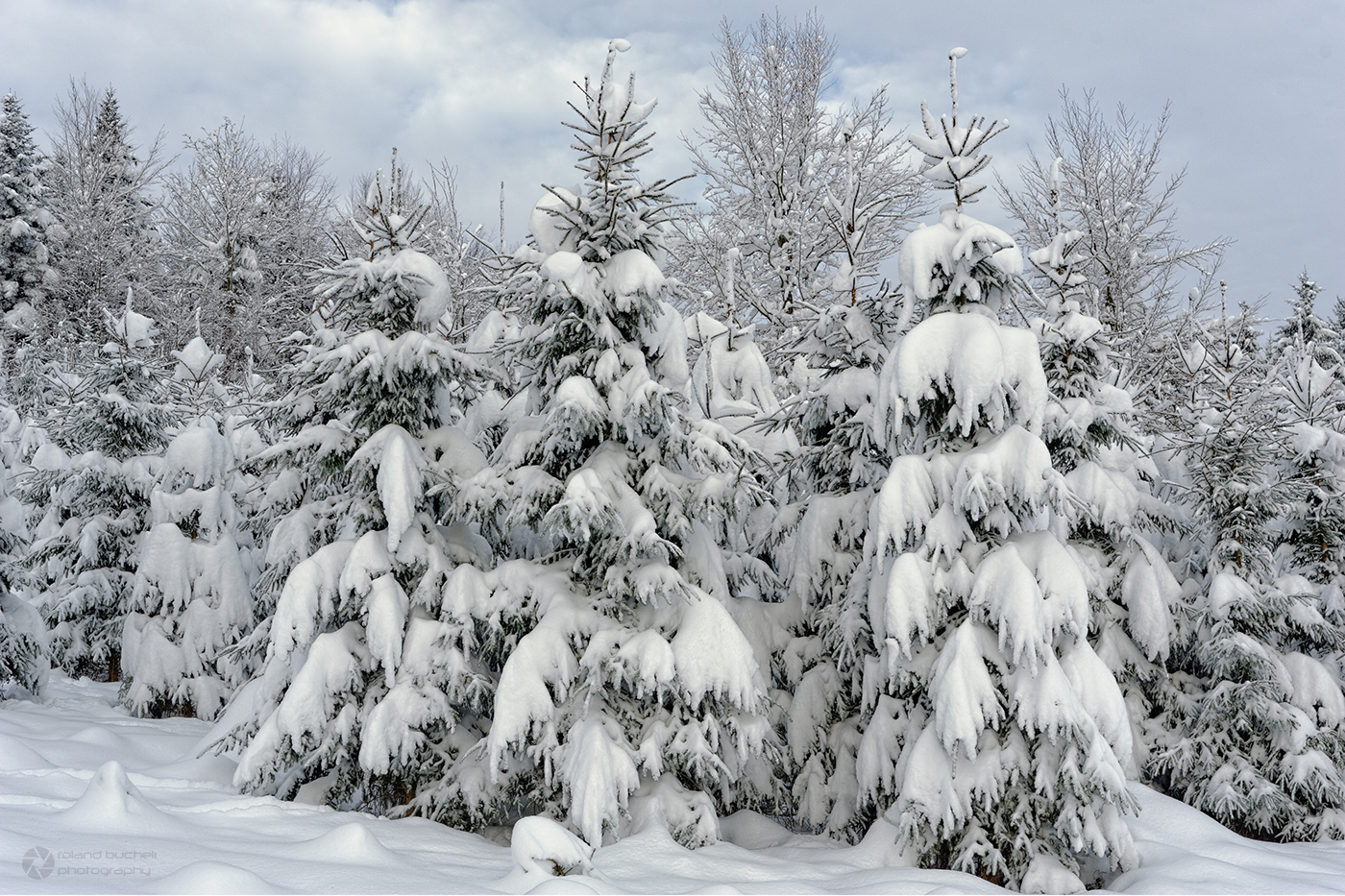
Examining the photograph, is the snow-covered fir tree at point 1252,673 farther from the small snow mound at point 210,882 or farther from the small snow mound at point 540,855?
the small snow mound at point 210,882

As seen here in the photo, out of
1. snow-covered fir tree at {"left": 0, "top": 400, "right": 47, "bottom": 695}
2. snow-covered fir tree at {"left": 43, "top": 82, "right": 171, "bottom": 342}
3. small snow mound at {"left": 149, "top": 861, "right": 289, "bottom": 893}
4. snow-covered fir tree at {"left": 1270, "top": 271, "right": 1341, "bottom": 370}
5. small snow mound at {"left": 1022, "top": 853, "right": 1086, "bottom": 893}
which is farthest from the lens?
snow-covered fir tree at {"left": 43, "top": 82, "right": 171, "bottom": 342}

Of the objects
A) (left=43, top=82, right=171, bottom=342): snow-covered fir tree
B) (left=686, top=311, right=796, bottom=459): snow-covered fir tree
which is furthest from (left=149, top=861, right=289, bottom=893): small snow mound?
(left=43, top=82, right=171, bottom=342): snow-covered fir tree

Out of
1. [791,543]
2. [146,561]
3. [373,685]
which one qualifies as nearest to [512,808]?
[373,685]

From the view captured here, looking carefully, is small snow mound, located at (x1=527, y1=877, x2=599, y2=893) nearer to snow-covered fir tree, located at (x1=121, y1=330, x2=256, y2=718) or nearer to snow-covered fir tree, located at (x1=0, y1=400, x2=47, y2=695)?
snow-covered fir tree, located at (x1=121, y1=330, x2=256, y2=718)

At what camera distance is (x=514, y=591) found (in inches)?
298

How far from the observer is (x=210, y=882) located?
4008mm

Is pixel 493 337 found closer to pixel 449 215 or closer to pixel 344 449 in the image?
pixel 344 449

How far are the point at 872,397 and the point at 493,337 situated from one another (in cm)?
440

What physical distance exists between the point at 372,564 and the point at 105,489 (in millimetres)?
10074

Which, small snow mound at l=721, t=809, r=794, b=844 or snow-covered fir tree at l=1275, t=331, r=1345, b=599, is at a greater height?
snow-covered fir tree at l=1275, t=331, r=1345, b=599
